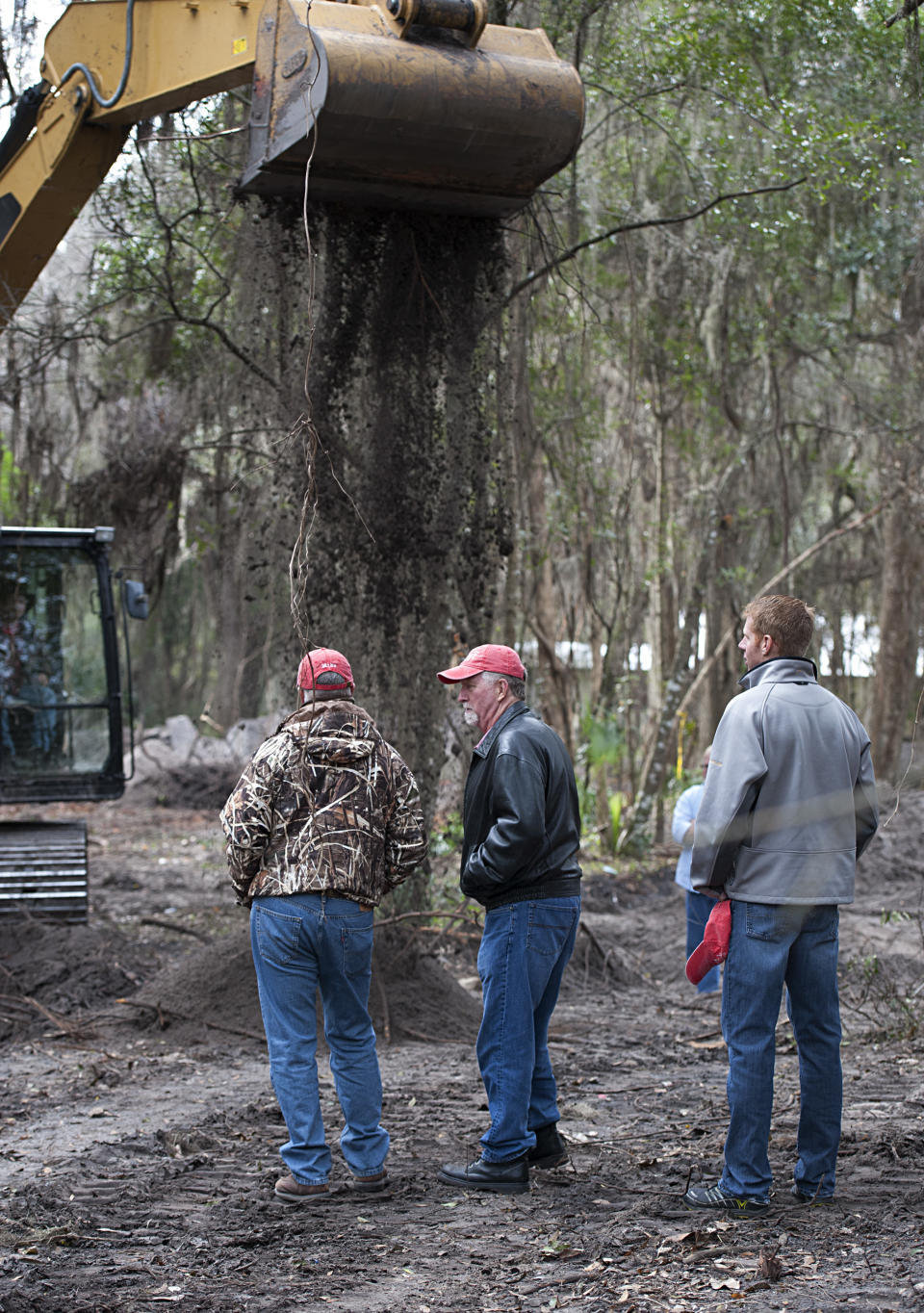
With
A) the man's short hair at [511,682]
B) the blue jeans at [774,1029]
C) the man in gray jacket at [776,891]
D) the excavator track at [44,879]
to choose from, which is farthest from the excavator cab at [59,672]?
the blue jeans at [774,1029]

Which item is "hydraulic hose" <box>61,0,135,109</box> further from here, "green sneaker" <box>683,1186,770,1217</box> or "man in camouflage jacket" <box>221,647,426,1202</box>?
"green sneaker" <box>683,1186,770,1217</box>

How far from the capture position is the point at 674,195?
594 inches

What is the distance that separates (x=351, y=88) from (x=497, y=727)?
294 cm

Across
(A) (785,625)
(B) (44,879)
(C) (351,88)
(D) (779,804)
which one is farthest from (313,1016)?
(B) (44,879)

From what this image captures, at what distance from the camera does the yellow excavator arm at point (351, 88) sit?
5.71 m

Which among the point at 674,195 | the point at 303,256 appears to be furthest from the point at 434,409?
the point at 674,195

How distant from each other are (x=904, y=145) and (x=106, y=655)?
8.86m

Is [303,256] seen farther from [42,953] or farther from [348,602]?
[42,953]

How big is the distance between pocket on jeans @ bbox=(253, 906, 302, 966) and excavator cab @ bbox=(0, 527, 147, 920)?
5.80 m

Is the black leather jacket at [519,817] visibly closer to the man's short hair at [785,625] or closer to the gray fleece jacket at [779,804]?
the gray fleece jacket at [779,804]

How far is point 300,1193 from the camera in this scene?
4605 mm

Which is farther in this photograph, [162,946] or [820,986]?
[162,946]

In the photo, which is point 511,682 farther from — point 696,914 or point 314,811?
point 696,914

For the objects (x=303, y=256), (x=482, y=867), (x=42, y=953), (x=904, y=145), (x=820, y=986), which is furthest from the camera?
(x=904, y=145)
